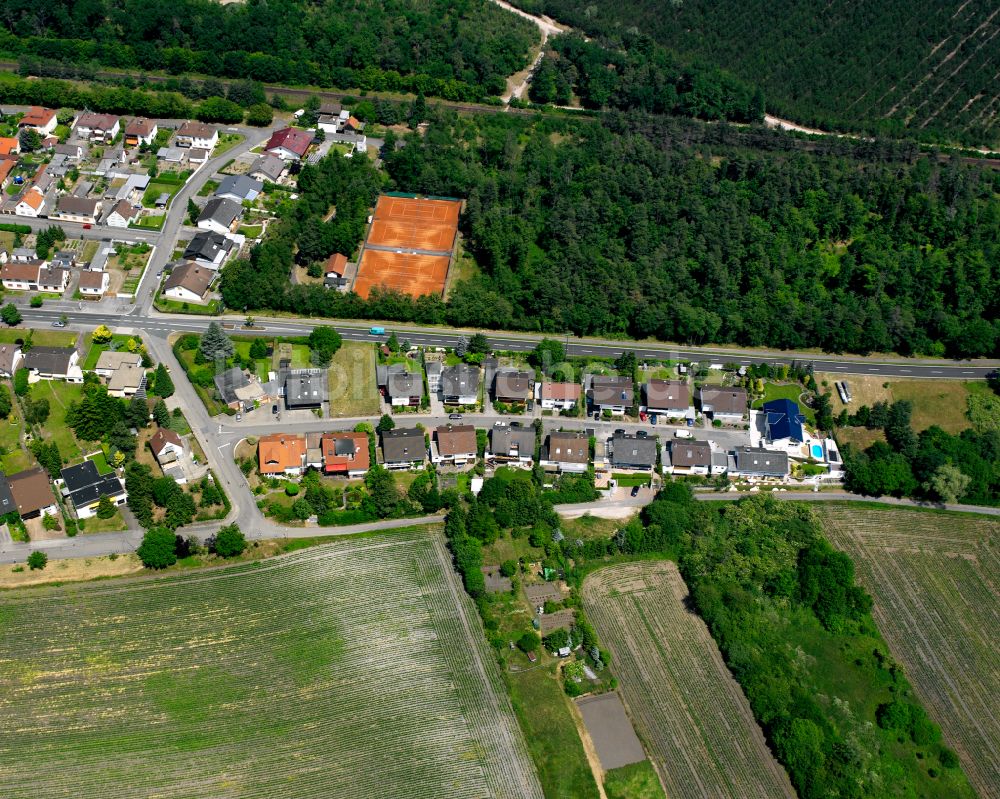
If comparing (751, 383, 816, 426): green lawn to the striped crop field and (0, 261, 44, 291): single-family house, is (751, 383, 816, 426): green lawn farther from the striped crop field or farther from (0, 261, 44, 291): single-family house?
(0, 261, 44, 291): single-family house

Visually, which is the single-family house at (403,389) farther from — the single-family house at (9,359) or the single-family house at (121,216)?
the single-family house at (121,216)

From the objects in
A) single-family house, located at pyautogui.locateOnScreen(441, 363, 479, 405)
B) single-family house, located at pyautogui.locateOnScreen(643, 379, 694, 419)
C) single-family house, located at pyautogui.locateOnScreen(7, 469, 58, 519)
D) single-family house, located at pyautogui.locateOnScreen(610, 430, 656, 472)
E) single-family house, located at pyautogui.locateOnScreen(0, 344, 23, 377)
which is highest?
single-family house, located at pyautogui.locateOnScreen(643, 379, 694, 419)

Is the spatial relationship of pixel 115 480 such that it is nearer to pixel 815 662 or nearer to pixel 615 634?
pixel 615 634

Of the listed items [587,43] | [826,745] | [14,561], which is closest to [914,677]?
[826,745]

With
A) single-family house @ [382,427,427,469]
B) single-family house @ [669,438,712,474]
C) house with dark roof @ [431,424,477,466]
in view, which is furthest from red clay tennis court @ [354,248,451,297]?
single-family house @ [669,438,712,474]

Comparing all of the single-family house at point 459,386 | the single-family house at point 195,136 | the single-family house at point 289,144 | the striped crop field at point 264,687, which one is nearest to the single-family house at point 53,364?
the striped crop field at point 264,687

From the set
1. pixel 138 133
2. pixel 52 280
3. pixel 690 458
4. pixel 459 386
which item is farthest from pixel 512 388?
pixel 138 133
